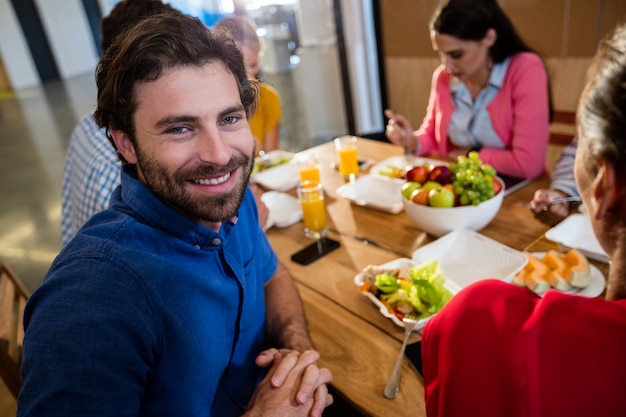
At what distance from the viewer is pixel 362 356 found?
3.43 ft

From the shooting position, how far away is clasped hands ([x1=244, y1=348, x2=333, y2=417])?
96 centimetres

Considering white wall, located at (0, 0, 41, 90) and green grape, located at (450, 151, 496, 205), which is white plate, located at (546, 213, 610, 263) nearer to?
green grape, located at (450, 151, 496, 205)

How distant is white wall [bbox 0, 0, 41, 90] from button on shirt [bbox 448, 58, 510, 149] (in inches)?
553

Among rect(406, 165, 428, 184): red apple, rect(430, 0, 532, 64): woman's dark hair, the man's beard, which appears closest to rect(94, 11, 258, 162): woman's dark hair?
the man's beard

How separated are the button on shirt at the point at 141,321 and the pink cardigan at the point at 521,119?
1372 mm

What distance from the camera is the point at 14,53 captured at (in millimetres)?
12531

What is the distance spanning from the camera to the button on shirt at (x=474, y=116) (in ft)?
6.88

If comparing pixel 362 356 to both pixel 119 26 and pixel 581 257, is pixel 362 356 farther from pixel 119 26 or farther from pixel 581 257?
pixel 119 26

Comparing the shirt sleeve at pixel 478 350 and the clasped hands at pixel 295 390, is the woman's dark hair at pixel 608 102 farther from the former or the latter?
the clasped hands at pixel 295 390

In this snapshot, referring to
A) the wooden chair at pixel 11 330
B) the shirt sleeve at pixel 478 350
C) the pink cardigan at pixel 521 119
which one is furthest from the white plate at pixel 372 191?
the wooden chair at pixel 11 330

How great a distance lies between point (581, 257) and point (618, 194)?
651 millimetres

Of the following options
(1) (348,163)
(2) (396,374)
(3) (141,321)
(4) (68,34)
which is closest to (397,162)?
(1) (348,163)

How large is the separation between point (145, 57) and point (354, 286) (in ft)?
2.67

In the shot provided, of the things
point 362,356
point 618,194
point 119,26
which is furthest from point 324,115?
point 618,194
